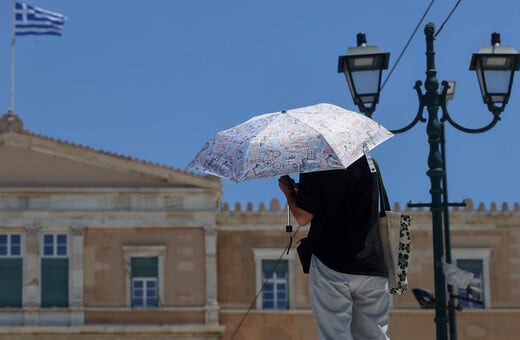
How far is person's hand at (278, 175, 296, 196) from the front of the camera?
750 centimetres

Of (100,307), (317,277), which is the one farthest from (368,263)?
(100,307)

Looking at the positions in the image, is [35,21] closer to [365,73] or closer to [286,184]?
[365,73]

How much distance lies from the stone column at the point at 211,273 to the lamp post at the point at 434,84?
2462 centimetres

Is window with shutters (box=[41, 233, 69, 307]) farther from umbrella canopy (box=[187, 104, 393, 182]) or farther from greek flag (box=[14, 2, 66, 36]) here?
umbrella canopy (box=[187, 104, 393, 182])

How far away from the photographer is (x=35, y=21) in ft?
134

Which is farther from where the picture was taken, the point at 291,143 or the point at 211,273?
the point at 211,273

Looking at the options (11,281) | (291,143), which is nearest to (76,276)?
(11,281)

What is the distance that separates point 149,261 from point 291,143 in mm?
32461

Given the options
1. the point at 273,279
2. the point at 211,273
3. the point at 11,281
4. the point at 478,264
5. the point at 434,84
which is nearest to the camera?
the point at 434,84

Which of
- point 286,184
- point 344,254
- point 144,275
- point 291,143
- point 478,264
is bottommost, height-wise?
point 144,275

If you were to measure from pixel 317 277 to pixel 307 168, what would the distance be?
536 millimetres

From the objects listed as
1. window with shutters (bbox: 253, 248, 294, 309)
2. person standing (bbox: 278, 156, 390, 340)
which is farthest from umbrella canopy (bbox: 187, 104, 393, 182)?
window with shutters (bbox: 253, 248, 294, 309)

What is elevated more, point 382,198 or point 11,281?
point 382,198

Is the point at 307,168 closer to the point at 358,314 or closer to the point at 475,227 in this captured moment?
the point at 358,314
